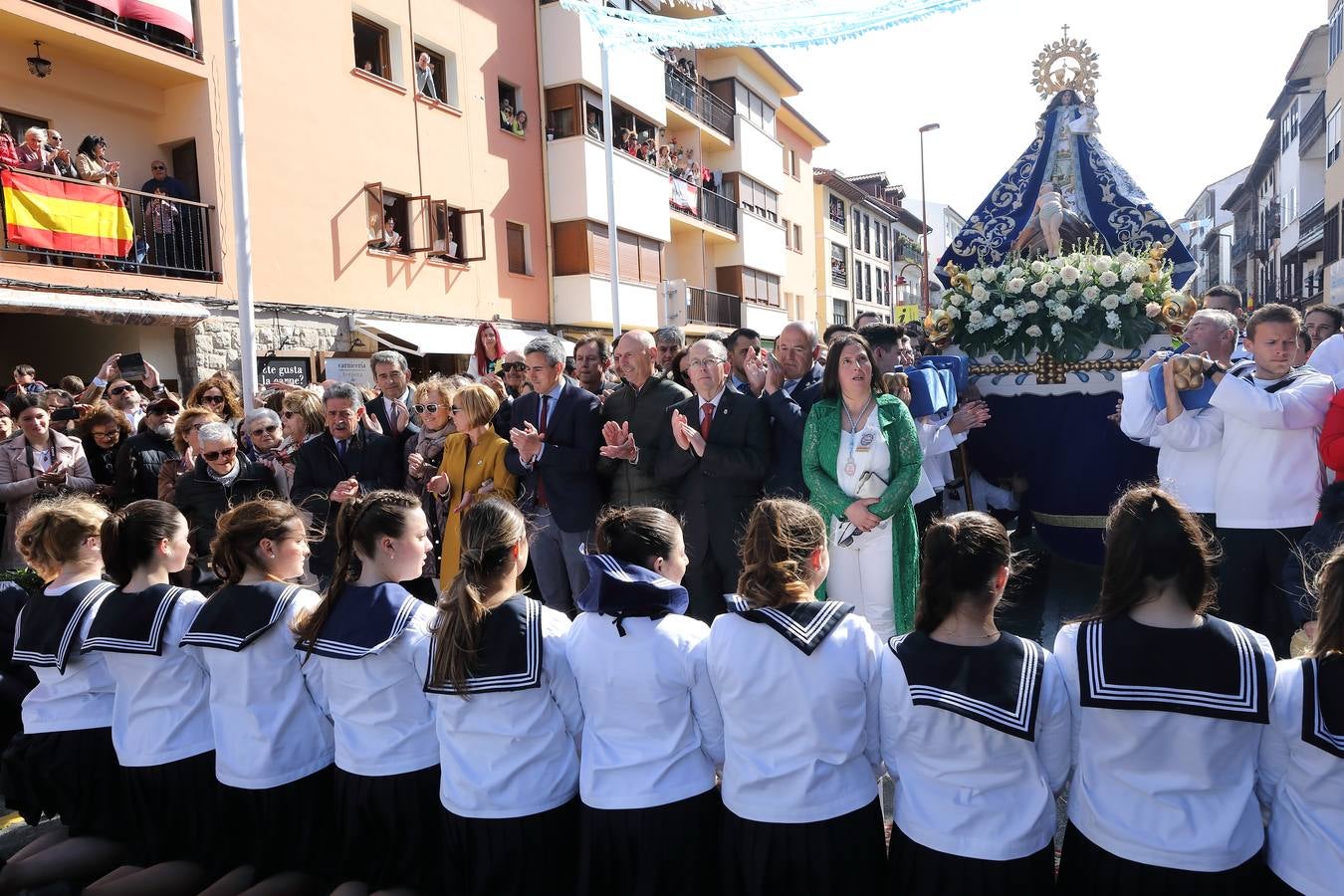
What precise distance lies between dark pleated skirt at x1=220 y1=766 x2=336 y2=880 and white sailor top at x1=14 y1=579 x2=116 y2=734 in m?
0.71

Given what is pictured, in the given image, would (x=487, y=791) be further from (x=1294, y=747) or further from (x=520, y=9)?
(x=520, y=9)

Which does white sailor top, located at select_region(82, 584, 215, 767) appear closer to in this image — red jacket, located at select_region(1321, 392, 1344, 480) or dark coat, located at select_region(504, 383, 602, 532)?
dark coat, located at select_region(504, 383, 602, 532)

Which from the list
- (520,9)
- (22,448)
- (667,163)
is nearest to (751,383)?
(22,448)

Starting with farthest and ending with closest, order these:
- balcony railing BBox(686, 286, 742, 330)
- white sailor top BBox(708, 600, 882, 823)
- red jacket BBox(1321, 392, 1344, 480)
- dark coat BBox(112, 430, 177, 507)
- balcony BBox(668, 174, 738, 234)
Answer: balcony railing BBox(686, 286, 742, 330) < balcony BBox(668, 174, 738, 234) < dark coat BBox(112, 430, 177, 507) < red jacket BBox(1321, 392, 1344, 480) < white sailor top BBox(708, 600, 882, 823)

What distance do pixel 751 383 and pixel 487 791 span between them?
3049 mm

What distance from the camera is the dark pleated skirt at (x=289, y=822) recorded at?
9.63 ft

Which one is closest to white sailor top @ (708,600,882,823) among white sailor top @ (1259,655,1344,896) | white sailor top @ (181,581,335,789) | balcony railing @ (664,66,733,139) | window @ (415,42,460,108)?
white sailor top @ (1259,655,1344,896)

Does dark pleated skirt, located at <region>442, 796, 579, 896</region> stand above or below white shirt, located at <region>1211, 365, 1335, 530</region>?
below

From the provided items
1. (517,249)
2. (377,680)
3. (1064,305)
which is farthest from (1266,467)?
(517,249)

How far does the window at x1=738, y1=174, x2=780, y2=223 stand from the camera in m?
26.3

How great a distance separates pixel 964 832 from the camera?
2127 millimetres

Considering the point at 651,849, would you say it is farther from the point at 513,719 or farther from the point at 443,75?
the point at 443,75

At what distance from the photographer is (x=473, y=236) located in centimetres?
1652

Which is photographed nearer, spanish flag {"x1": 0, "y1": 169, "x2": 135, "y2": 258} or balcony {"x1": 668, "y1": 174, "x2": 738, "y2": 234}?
spanish flag {"x1": 0, "y1": 169, "x2": 135, "y2": 258}
